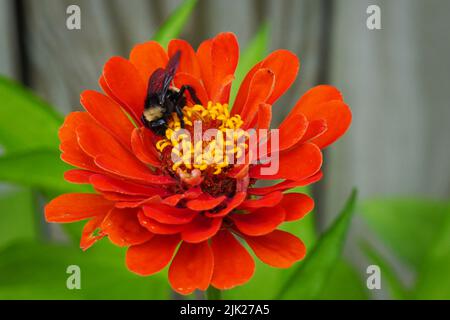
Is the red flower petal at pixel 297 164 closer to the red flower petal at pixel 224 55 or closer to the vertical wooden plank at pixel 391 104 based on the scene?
the red flower petal at pixel 224 55

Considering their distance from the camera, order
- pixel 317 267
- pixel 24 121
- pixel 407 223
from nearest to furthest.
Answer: pixel 317 267
pixel 24 121
pixel 407 223

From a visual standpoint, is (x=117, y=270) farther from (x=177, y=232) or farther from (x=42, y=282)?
(x=177, y=232)

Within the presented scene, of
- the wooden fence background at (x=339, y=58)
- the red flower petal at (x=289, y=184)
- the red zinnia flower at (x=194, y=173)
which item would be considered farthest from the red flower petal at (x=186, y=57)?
the wooden fence background at (x=339, y=58)

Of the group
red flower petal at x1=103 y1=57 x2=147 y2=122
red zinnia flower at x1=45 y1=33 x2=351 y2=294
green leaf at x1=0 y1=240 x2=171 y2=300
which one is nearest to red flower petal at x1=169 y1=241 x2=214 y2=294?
red zinnia flower at x1=45 y1=33 x2=351 y2=294

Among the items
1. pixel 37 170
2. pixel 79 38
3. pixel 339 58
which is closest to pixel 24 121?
pixel 37 170

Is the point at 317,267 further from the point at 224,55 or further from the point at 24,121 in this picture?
the point at 24,121

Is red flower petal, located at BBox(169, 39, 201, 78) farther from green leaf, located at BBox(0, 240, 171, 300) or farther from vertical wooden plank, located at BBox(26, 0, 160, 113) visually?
vertical wooden plank, located at BBox(26, 0, 160, 113)
